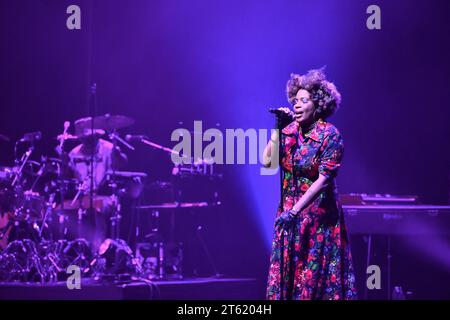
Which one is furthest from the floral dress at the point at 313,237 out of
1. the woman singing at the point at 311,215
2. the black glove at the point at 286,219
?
the black glove at the point at 286,219

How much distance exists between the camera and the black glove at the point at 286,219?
4156 mm

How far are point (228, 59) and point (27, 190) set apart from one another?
9.91 feet

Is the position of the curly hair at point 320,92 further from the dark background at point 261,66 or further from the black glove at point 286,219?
the dark background at point 261,66

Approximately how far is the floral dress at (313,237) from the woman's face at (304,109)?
88 millimetres

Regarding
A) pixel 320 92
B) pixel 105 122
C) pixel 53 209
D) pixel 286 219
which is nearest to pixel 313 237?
pixel 286 219

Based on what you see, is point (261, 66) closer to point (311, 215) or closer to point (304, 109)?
point (304, 109)

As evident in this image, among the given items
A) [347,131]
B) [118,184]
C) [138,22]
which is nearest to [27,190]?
[118,184]

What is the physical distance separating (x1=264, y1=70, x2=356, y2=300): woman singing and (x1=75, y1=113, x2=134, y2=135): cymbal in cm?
424

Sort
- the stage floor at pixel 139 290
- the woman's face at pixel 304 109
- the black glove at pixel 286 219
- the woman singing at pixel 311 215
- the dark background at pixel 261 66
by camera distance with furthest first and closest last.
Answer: the dark background at pixel 261 66, the stage floor at pixel 139 290, the woman's face at pixel 304 109, the woman singing at pixel 311 215, the black glove at pixel 286 219

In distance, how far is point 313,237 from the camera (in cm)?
438

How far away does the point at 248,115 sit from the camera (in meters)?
8.48

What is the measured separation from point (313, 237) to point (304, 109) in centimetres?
83
